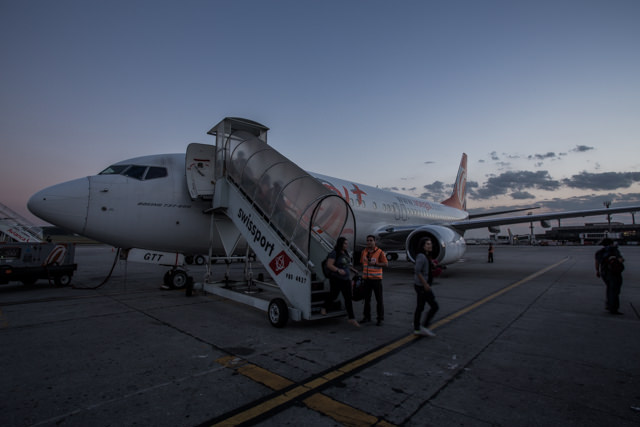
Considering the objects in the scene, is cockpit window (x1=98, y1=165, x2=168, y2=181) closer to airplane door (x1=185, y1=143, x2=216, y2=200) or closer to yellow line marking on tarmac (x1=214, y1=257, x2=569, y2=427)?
airplane door (x1=185, y1=143, x2=216, y2=200)

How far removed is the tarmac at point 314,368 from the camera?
8.34 ft

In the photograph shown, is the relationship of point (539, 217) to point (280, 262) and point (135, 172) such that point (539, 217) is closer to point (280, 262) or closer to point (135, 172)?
point (280, 262)

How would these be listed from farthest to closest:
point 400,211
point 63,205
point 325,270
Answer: point 400,211
point 63,205
point 325,270

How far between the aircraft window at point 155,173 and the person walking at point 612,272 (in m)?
10.0

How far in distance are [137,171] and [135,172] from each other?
0.18ft

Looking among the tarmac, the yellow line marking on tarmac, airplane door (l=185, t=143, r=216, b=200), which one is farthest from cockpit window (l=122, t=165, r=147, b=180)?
the yellow line marking on tarmac

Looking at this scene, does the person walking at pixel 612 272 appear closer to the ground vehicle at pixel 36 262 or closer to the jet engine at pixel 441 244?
the jet engine at pixel 441 244

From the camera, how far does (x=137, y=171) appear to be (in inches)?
311

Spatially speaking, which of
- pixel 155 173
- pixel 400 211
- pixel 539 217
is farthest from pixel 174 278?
pixel 539 217

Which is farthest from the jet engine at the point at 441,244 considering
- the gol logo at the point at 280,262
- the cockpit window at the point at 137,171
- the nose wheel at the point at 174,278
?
the cockpit window at the point at 137,171

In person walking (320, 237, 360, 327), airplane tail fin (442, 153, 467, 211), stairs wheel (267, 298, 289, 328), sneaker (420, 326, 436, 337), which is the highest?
airplane tail fin (442, 153, 467, 211)

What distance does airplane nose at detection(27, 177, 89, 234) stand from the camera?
680cm

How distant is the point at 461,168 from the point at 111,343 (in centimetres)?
2810

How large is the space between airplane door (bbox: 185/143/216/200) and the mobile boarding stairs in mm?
23
